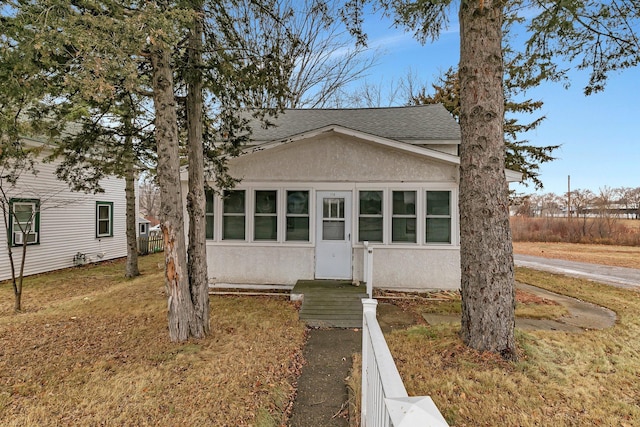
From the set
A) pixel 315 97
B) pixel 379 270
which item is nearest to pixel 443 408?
pixel 379 270

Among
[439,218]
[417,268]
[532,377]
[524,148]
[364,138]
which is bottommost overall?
[532,377]

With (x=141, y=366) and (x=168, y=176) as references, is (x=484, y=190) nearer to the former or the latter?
(x=168, y=176)

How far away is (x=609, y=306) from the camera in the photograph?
6457mm

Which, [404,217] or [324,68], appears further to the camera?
[324,68]

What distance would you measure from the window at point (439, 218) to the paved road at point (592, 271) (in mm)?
6002

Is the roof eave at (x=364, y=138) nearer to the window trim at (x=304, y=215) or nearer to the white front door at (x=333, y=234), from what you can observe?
the window trim at (x=304, y=215)

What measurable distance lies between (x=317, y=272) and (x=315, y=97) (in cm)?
1433

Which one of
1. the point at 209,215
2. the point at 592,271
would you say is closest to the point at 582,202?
the point at 592,271

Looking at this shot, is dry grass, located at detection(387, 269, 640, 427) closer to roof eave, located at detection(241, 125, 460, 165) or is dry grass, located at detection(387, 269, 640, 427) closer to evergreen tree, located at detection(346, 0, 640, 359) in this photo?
evergreen tree, located at detection(346, 0, 640, 359)

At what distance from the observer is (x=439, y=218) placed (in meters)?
7.32

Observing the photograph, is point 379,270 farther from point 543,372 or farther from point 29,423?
point 29,423

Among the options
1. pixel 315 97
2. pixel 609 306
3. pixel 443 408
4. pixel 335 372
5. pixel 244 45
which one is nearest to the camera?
pixel 443 408

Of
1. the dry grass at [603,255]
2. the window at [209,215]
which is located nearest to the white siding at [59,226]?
the window at [209,215]

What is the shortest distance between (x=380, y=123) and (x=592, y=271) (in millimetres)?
9667
